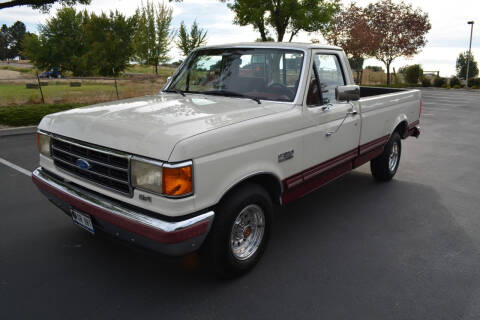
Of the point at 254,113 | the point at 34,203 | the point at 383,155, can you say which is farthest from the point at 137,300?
the point at 383,155

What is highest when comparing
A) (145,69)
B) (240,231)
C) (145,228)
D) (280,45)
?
(145,69)

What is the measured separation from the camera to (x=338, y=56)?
4.70 metres

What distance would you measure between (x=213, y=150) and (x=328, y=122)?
1.77m

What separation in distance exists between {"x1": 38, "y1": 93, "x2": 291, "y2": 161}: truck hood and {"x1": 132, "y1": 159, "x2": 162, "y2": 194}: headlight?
0.07 m

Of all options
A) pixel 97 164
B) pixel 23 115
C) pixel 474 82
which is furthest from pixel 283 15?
pixel 474 82

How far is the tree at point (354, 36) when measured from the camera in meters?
36.6

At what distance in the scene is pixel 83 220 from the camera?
10.3ft

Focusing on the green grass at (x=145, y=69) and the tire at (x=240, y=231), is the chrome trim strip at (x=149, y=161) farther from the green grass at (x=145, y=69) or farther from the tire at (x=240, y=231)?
the green grass at (x=145, y=69)

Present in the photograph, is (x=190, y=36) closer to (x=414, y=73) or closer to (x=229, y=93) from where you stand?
(x=414, y=73)

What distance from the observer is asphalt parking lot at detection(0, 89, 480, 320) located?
293 cm

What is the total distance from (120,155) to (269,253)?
1.81m

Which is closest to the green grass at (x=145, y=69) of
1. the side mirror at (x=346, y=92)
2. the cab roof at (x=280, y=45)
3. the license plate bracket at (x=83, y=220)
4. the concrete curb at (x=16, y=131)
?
the concrete curb at (x=16, y=131)

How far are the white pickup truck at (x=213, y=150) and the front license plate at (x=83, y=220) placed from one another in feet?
0.04

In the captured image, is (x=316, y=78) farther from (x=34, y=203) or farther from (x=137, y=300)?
(x=34, y=203)
